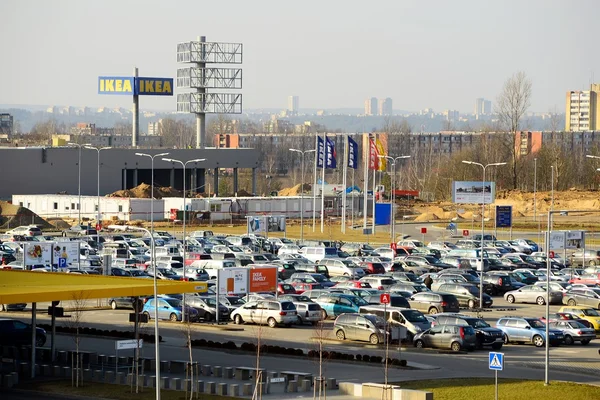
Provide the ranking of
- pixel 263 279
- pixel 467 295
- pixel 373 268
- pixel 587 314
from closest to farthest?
pixel 587 314
pixel 263 279
pixel 467 295
pixel 373 268

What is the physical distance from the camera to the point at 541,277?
60875 millimetres

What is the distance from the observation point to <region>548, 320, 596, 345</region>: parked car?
41.1 meters

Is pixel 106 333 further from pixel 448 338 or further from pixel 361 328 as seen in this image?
pixel 448 338

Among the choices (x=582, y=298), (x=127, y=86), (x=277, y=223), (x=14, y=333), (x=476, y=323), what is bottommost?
(x=582, y=298)

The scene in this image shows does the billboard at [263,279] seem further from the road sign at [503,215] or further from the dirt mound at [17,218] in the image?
the dirt mound at [17,218]

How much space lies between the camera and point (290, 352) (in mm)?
36719

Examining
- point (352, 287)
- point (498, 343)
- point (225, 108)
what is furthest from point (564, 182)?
point (498, 343)

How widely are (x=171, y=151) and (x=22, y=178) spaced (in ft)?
56.7

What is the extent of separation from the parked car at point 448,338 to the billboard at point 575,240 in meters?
27.8

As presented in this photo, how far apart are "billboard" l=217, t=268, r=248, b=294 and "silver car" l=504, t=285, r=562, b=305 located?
1576 centimetres

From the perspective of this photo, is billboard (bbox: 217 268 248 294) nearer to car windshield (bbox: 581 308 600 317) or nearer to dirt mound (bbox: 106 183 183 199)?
car windshield (bbox: 581 308 600 317)

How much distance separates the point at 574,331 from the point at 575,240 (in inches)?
994

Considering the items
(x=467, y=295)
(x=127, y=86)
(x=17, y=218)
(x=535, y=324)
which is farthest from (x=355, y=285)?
(x=127, y=86)

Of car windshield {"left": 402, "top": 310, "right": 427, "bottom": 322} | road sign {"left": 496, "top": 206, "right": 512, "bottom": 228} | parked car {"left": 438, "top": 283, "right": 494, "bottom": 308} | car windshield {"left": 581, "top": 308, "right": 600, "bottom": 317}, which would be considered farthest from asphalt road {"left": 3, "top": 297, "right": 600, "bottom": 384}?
road sign {"left": 496, "top": 206, "right": 512, "bottom": 228}
